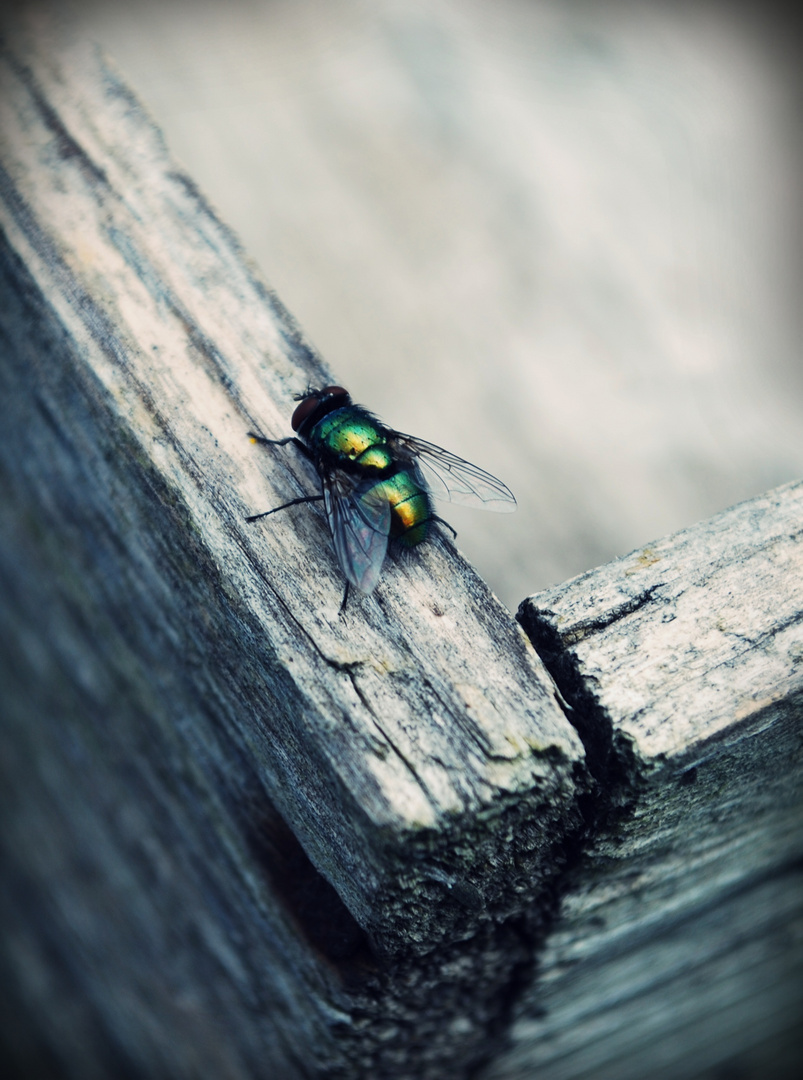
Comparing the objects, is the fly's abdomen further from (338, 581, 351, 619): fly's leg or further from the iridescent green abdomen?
(338, 581, 351, 619): fly's leg

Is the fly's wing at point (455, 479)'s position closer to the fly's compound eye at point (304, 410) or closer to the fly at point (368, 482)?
the fly at point (368, 482)

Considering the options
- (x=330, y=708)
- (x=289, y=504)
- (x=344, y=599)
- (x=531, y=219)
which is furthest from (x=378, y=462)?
(x=531, y=219)

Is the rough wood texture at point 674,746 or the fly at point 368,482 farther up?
the fly at point 368,482

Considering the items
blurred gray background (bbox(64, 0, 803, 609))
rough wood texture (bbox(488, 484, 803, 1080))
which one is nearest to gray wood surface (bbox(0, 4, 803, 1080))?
rough wood texture (bbox(488, 484, 803, 1080))

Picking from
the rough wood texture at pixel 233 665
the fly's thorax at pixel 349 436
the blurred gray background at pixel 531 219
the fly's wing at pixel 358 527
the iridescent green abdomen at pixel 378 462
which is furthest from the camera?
the blurred gray background at pixel 531 219

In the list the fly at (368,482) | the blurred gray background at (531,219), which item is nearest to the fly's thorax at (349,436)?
the fly at (368,482)
